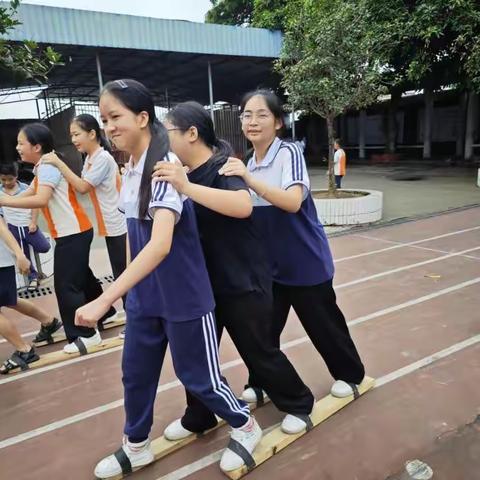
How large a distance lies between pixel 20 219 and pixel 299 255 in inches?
131

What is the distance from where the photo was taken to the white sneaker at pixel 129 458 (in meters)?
1.81

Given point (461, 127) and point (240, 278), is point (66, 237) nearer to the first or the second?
point (240, 278)

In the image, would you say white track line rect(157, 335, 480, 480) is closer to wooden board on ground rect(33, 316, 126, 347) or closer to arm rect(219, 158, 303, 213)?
arm rect(219, 158, 303, 213)

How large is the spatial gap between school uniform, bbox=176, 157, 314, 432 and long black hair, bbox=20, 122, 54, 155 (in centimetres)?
162

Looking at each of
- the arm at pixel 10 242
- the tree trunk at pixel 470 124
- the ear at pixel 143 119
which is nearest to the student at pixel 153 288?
the ear at pixel 143 119

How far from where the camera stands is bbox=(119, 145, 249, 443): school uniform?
1544 millimetres

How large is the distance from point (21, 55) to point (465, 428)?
3.62 m

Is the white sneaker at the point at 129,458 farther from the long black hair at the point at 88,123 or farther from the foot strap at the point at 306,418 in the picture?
the long black hair at the point at 88,123

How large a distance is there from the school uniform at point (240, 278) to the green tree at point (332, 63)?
563cm

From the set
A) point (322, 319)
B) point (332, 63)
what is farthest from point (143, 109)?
point (332, 63)

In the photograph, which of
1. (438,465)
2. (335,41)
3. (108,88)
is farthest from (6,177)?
(335,41)

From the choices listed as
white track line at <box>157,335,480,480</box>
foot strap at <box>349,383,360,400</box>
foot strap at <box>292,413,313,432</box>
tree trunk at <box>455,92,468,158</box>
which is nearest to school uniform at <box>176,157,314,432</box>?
foot strap at <box>292,413,313,432</box>

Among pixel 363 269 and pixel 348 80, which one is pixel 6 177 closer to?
pixel 363 269

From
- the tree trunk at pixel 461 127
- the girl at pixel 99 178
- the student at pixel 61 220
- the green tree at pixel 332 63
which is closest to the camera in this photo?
the student at pixel 61 220
